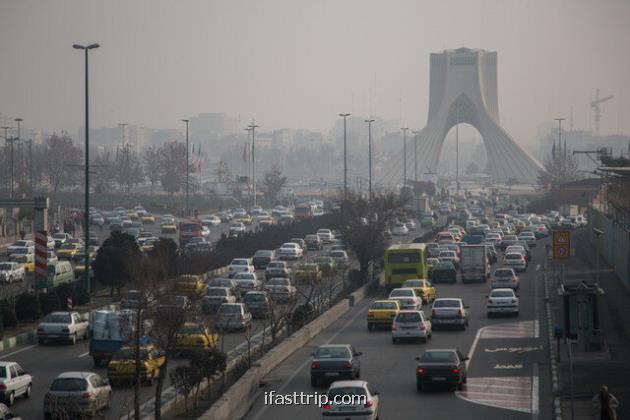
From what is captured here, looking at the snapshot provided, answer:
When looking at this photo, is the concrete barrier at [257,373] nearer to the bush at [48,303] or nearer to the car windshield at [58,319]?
the car windshield at [58,319]

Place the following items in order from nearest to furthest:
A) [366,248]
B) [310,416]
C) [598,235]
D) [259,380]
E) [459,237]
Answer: [310,416] → [259,380] → [366,248] → [598,235] → [459,237]

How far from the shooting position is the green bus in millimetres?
47000

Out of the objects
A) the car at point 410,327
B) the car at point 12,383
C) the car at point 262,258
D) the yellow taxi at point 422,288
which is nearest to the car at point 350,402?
the car at point 12,383

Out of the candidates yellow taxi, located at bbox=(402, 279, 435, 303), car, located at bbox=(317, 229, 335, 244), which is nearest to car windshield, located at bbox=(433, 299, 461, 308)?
yellow taxi, located at bbox=(402, 279, 435, 303)

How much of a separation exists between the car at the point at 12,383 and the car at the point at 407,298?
52.9 feet

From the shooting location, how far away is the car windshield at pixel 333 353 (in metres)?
25.0

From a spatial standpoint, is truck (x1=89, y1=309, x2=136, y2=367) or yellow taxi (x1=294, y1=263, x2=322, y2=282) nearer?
truck (x1=89, y1=309, x2=136, y2=367)

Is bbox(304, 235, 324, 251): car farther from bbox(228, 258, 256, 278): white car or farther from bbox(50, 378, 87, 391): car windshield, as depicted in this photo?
bbox(50, 378, 87, 391): car windshield

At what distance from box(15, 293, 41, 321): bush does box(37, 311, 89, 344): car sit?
11.3 ft

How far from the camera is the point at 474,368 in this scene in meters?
27.4

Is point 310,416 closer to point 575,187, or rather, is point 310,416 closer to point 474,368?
point 474,368

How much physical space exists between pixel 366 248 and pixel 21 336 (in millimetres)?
22195

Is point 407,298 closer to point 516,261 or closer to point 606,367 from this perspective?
point 606,367

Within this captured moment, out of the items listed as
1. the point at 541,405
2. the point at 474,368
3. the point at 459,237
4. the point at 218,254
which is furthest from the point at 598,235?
the point at 541,405
